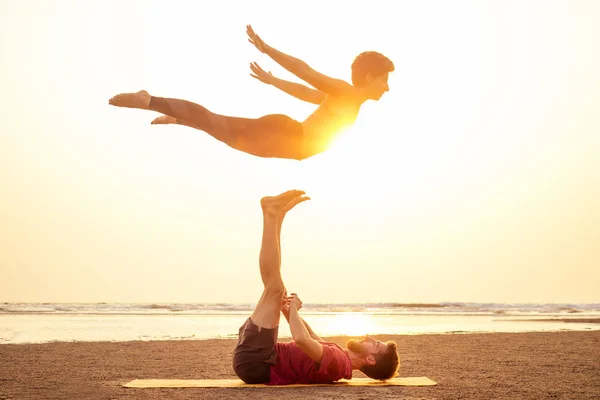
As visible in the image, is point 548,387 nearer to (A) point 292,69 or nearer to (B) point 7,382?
(A) point 292,69

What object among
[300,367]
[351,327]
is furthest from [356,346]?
[351,327]

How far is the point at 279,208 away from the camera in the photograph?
25.7 feet

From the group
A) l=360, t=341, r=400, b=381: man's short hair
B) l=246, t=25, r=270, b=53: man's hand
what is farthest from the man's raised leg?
l=246, t=25, r=270, b=53: man's hand

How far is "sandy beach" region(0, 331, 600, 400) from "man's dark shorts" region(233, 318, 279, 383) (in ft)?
1.25

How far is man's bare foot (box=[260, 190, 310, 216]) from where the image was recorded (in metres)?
7.80

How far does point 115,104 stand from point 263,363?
378cm

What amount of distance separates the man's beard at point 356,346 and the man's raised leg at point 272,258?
96 centimetres

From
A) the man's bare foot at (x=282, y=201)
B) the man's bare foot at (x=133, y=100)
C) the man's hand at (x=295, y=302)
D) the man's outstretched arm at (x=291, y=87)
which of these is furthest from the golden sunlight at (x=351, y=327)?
the man's bare foot at (x=133, y=100)

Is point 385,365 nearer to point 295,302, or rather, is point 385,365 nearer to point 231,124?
point 295,302

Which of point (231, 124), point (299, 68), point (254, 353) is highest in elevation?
point (299, 68)

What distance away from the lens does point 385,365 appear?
828 cm

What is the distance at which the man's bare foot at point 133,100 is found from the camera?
5883mm

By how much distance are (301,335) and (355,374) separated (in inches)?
122

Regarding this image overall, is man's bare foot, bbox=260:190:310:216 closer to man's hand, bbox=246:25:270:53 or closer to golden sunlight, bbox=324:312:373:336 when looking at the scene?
man's hand, bbox=246:25:270:53
